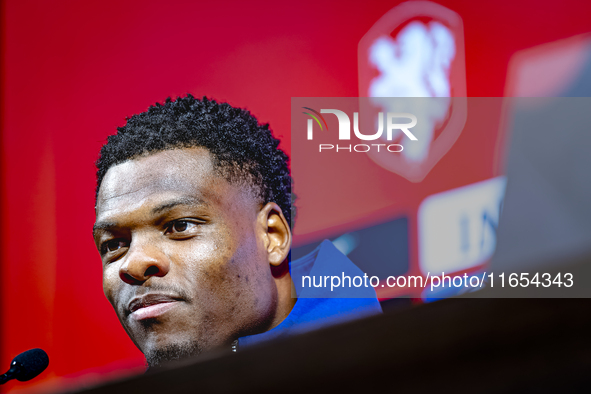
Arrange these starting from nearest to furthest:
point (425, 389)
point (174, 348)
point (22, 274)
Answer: point (425, 389), point (174, 348), point (22, 274)

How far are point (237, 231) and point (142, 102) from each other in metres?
0.67

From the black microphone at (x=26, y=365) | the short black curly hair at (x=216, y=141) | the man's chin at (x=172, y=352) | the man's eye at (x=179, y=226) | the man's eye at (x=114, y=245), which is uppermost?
the short black curly hair at (x=216, y=141)

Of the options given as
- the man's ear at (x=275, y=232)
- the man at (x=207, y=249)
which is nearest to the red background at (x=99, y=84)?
the man at (x=207, y=249)

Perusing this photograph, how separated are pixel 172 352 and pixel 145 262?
323 millimetres

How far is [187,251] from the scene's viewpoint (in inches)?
73.2

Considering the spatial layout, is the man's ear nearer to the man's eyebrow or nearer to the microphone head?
the man's eyebrow

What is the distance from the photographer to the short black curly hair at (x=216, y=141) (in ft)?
6.27

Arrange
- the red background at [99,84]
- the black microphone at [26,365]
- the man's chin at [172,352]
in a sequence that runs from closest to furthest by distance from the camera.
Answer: the black microphone at [26,365] → the man's chin at [172,352] → the red background at [99,84]

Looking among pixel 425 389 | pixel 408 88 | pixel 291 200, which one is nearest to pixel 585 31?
pixel 408 88

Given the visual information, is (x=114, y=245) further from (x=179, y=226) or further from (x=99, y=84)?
(x=99, y=84)

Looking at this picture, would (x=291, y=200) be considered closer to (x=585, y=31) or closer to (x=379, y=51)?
(x=379, y=51)

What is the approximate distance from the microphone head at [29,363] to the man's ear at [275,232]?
80 centimetres

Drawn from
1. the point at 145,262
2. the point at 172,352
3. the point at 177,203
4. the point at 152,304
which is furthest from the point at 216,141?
the point at 172,352

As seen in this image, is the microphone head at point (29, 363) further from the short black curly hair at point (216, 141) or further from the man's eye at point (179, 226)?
the short black curly hair at point (216, 141)
